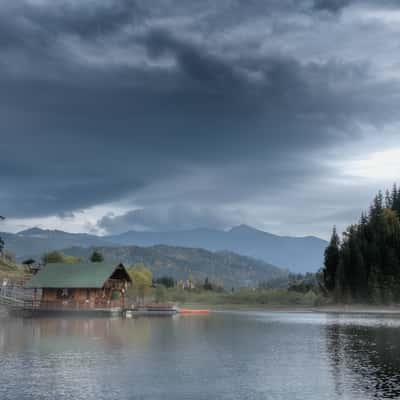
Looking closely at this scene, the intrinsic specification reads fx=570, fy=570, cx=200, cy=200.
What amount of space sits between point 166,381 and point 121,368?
4091 mm

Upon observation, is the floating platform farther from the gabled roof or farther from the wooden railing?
the gabled roof

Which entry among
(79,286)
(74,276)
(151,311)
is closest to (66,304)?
(79,286)

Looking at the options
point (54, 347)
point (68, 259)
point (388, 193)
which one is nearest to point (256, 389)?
point (54, 347)

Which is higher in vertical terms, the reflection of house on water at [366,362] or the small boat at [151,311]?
the small boat at [151,311]

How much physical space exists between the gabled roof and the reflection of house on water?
1625 inches

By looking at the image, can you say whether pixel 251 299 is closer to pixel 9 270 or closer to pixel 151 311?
pixel 151 311

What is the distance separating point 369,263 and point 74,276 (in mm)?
54818

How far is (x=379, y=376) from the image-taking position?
26.0 m

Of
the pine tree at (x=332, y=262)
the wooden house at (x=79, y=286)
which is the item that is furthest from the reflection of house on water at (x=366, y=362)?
the pine tree at (x=332, y=262)

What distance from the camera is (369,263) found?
348 ft

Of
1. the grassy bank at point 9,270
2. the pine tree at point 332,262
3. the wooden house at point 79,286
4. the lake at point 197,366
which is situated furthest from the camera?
the pine tree at point 332,262

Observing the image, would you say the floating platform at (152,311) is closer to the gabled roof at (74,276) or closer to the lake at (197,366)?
the gabled roof at (74,276)

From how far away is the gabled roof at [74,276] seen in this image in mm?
81250

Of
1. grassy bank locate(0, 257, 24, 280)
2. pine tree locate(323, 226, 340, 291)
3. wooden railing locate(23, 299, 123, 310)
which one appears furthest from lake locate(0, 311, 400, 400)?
pine tree locate(323, 226, 340, 291)
